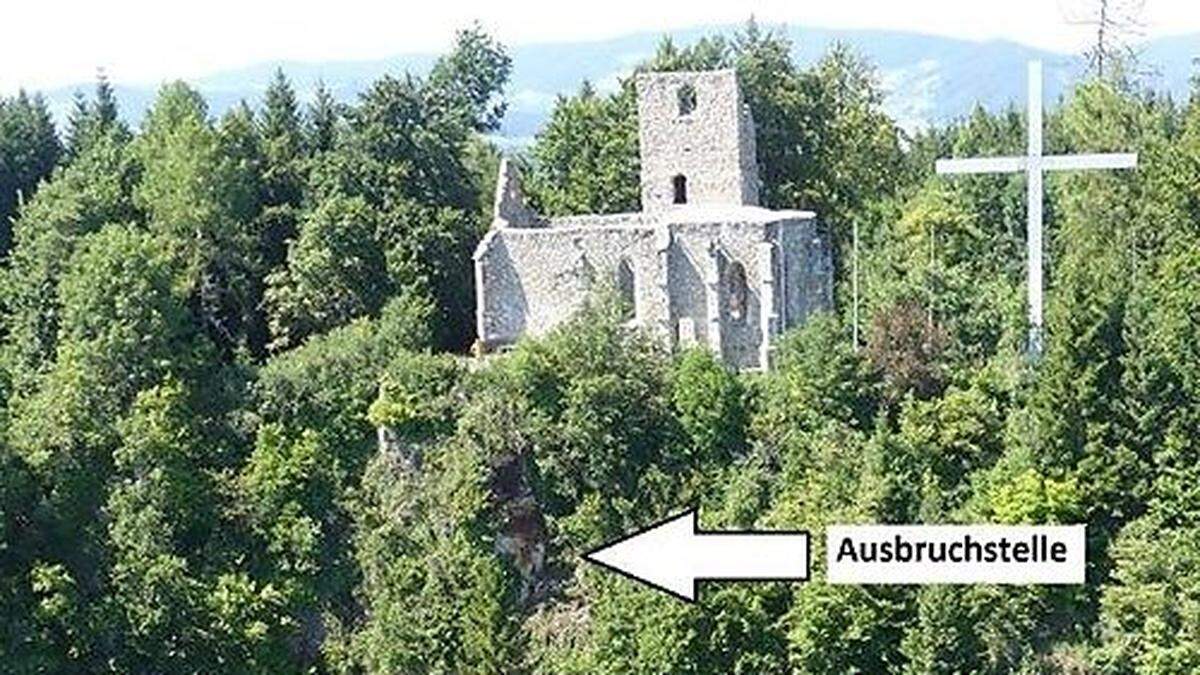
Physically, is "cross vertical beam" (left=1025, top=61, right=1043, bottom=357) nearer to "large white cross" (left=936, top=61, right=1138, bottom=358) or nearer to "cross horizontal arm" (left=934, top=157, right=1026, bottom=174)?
"large white cross" (left=936, top=61, right=1138, bottom=358)

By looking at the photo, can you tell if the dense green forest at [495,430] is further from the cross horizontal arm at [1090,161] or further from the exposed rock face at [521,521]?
the cross horizontal arm at [1090,161]

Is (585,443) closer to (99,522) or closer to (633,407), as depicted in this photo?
(633,407)

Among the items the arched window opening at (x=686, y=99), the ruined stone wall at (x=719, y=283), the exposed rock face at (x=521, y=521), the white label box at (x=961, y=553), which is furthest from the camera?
the arched window opening at (x=686, y=99)

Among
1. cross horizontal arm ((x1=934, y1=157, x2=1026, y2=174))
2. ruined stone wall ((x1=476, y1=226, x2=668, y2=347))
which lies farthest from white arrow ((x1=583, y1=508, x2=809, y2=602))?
ruined stone wall ((x1=476, y1=226, x2=668, y2=347))

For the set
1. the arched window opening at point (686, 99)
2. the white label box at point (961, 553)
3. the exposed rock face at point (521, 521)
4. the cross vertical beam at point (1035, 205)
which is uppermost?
the arched window opening at point (686, 99)

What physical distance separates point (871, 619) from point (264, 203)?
55.5ft

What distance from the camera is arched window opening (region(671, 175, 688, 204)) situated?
134 ft

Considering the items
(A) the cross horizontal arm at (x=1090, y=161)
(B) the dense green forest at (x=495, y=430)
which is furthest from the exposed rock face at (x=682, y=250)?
(A) the cross horizontal arm at (x=1090, y=161)

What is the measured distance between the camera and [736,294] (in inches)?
1526

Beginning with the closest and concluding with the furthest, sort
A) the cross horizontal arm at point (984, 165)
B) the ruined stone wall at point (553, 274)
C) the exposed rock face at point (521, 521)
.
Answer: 1. the cross horizontal arm at point (984, 165)
2. the exposed rock face at point (521, 521)
3. the ruined stone wall at point (553, 274)

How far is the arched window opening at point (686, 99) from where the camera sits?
40688mm

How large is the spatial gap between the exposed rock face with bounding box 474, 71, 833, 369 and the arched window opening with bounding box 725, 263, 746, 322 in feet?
0.09

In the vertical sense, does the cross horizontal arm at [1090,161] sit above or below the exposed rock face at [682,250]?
above

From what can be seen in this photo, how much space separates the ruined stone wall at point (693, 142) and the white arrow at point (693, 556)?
66.7 ft
